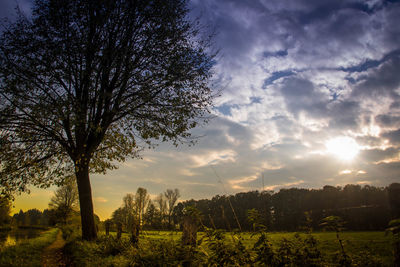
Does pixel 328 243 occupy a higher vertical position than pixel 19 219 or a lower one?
higher

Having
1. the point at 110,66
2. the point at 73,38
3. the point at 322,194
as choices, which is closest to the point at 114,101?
the point at 110,66

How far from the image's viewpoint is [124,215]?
982 centimetres

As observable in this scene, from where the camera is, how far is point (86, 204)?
11.9 meters

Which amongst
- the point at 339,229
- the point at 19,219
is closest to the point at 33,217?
the point at 19,219

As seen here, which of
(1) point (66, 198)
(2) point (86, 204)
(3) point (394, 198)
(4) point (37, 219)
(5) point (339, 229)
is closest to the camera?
(5) point (339, 229)

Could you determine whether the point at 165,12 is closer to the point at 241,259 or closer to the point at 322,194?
the point at 241,259

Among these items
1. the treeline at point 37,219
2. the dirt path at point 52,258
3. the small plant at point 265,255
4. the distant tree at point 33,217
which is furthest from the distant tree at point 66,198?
the small plant at point 265,255

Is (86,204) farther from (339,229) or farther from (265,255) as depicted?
(339,229)

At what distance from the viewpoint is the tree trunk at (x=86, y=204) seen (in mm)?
11602

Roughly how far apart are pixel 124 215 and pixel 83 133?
16.3 feet

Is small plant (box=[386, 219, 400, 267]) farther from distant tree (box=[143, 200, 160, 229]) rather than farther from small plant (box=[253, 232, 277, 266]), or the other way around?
distant tree (box=[143, 200, 160, 229])

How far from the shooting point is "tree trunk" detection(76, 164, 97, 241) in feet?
38.1

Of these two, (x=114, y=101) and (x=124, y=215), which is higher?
(x=114, y=101)

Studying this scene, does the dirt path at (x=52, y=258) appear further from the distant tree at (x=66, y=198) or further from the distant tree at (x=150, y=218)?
the distant tree at (x=66, y=198)
